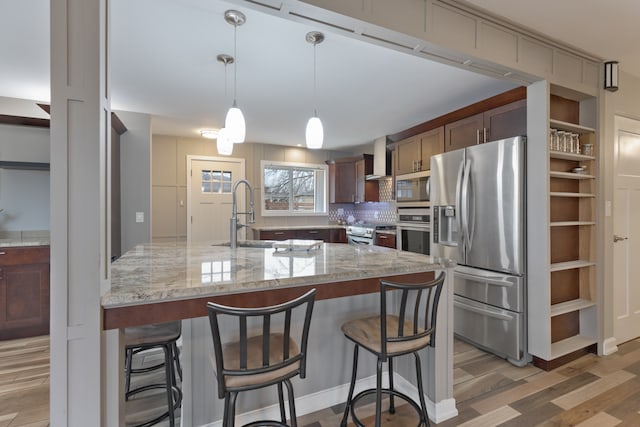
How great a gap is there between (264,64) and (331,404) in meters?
2.62

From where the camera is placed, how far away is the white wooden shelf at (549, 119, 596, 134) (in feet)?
7.86

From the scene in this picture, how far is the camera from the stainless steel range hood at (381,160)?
16.2 feet

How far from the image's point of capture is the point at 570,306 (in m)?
2.53

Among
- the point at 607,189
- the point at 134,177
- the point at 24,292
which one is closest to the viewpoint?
the point at 607,189

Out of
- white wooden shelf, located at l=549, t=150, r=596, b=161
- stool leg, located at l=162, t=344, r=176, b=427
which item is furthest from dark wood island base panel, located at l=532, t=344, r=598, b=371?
stool leg, located at l=162, t=344, r=176, b=427

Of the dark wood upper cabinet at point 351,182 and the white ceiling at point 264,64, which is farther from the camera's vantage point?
the dark wood upper cabinet at point 351,182

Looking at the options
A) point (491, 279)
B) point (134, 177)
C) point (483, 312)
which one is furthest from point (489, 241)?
point (134, 177)

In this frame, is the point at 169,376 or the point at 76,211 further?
the point at 169,376

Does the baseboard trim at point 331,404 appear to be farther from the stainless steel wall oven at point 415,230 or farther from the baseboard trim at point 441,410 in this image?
the stainless steel wall oven at point 415,230

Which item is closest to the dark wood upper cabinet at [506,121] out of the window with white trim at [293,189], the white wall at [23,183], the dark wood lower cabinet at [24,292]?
the window with white trim at [293,189]

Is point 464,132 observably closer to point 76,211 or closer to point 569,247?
point 569,247

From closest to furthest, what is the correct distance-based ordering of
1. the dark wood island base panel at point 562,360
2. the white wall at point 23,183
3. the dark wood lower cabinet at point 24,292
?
the dark wood island base panel at point 562,360 < the dark wood lower cabinet at point 24,292 < the white wall at point 23,183

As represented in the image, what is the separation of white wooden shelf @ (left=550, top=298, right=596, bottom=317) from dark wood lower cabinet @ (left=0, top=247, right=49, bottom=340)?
4.69 meters

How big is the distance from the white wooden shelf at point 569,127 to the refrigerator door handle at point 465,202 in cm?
67
